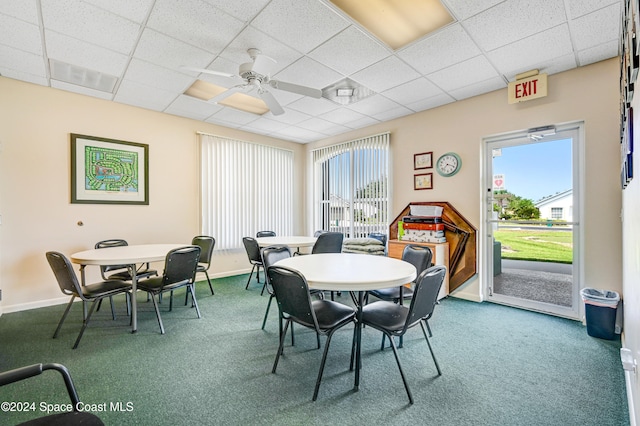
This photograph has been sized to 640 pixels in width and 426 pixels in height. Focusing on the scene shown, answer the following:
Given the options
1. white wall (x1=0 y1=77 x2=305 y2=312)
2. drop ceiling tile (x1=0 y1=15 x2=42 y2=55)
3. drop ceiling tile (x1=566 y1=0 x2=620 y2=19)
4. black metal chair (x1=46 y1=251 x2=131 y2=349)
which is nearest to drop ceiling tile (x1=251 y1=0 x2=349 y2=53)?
drop ceiling tile (x1=566 y1=0 x2=620 y2=19)

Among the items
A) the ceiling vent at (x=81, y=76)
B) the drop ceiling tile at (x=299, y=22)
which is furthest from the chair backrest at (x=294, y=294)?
the ceiling vent at (x=81, y=76)

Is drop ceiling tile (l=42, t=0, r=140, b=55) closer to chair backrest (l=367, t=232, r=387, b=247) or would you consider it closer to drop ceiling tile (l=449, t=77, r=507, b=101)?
drop ceiling tile (l=449, t=77, r=507, b=101)

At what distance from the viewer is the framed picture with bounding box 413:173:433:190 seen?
4.45m

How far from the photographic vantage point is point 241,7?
7.47 feet

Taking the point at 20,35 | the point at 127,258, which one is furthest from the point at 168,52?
the point at 127,258

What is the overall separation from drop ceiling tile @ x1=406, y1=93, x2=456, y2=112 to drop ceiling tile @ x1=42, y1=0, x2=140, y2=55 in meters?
3.55

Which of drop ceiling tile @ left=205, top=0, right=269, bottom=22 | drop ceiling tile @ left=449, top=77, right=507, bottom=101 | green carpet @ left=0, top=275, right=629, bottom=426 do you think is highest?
drop ceiling tile @ left=205, top=0, right=269, bottom=22

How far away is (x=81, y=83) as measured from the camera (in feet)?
11.8

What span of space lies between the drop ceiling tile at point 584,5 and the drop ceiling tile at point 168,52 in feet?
10.6

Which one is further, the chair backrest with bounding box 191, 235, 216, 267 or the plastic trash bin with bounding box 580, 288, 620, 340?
the chair backrest with bounding box 191, 235, 216, 267

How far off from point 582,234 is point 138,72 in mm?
5406

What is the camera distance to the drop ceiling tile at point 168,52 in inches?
105

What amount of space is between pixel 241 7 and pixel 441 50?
197 cm

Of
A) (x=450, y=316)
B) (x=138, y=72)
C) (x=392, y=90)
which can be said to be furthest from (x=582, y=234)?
(x=138, y=72)
